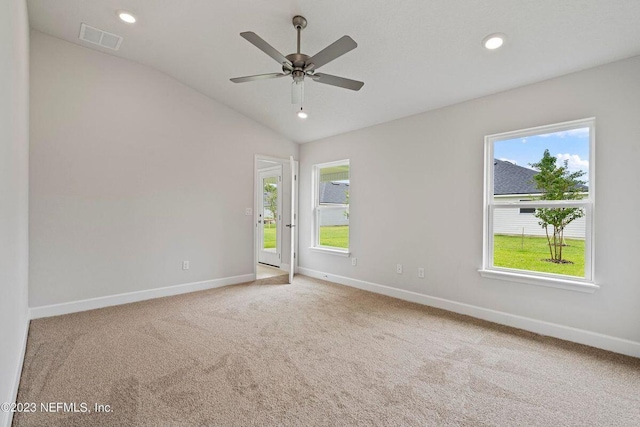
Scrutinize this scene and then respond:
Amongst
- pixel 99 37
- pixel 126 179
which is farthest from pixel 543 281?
pixel 99 37

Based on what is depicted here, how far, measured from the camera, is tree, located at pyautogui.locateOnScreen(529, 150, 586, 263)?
2904 mm

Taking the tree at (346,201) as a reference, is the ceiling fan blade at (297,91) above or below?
above

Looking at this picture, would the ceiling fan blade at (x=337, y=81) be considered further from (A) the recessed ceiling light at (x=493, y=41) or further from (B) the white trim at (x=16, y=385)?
(B) the white trim at (x=16, y=385)

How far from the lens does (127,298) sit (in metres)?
3.81

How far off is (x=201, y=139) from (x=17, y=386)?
3.36 meters

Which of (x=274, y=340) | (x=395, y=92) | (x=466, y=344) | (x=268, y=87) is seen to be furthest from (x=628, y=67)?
(x=274, y=340)

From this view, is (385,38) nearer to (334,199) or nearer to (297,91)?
(297,91)

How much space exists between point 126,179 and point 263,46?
2.75 m

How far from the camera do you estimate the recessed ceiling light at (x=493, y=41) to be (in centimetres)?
246

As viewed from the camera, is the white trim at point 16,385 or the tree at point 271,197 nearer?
the white trim at point 16,385

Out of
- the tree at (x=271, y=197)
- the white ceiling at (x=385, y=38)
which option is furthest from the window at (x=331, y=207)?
the white ceiling at (x=385, y=38)

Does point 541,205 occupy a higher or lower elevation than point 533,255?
higher

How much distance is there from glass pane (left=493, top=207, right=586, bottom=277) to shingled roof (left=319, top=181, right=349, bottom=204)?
2.34m

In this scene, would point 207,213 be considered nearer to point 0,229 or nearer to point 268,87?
point 268,87
